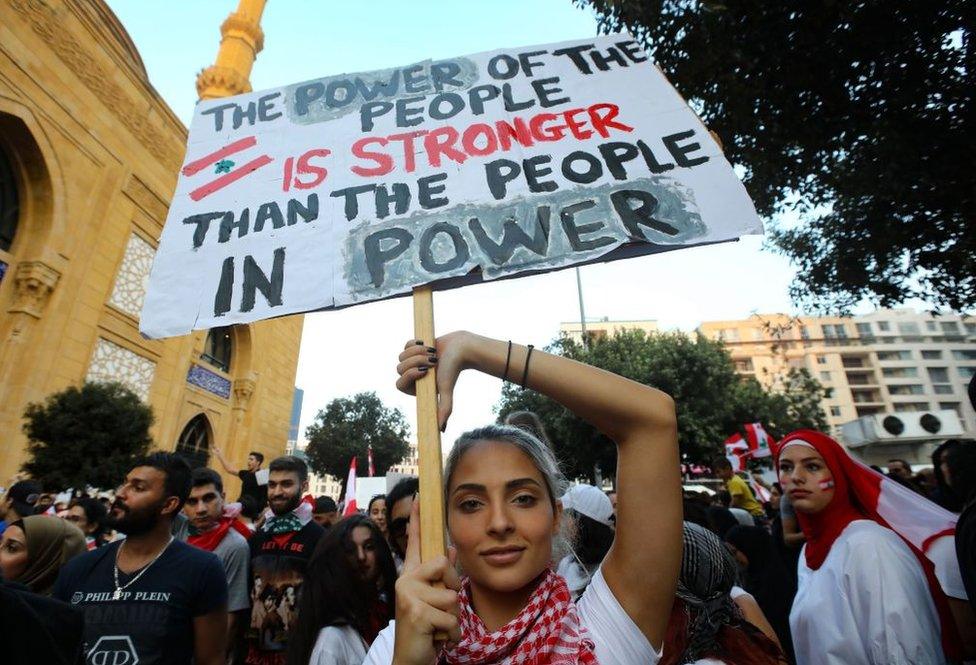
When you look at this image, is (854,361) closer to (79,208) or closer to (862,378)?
(862,378)

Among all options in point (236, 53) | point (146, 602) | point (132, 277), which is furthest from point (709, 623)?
point (236, 53)

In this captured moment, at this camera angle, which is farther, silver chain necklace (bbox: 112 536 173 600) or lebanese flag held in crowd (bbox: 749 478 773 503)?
lebanese flag held in crowd (bbox: 749 478 773 503)

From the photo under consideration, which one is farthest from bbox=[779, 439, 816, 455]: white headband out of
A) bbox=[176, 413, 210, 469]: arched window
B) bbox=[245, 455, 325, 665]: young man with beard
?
bbox=[176, 413, 210, 469]: arched window

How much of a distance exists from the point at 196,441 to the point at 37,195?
35.1 ft

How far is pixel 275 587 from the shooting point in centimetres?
330

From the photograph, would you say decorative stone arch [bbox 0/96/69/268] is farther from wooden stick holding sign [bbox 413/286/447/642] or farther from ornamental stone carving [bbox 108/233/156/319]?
wooden stick holding sign [bbox 413/286/447/642]

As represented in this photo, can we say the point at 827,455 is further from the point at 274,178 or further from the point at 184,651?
the point at 184,651

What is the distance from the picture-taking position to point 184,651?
237 centimetres

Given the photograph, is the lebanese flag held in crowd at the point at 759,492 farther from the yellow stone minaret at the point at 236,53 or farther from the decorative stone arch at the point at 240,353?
the yellow stone minaret at the point at 236,53

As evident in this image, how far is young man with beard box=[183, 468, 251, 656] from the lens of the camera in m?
3.47

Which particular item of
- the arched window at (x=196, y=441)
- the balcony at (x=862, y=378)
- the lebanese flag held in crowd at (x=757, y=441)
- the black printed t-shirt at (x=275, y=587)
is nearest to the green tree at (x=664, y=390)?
the lebanese flag held in crowd at (x=757, y=441)

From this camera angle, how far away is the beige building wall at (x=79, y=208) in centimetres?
1186

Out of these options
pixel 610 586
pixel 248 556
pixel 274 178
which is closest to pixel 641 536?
pixel 610 586

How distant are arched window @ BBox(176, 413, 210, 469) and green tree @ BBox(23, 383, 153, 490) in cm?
A: 714
